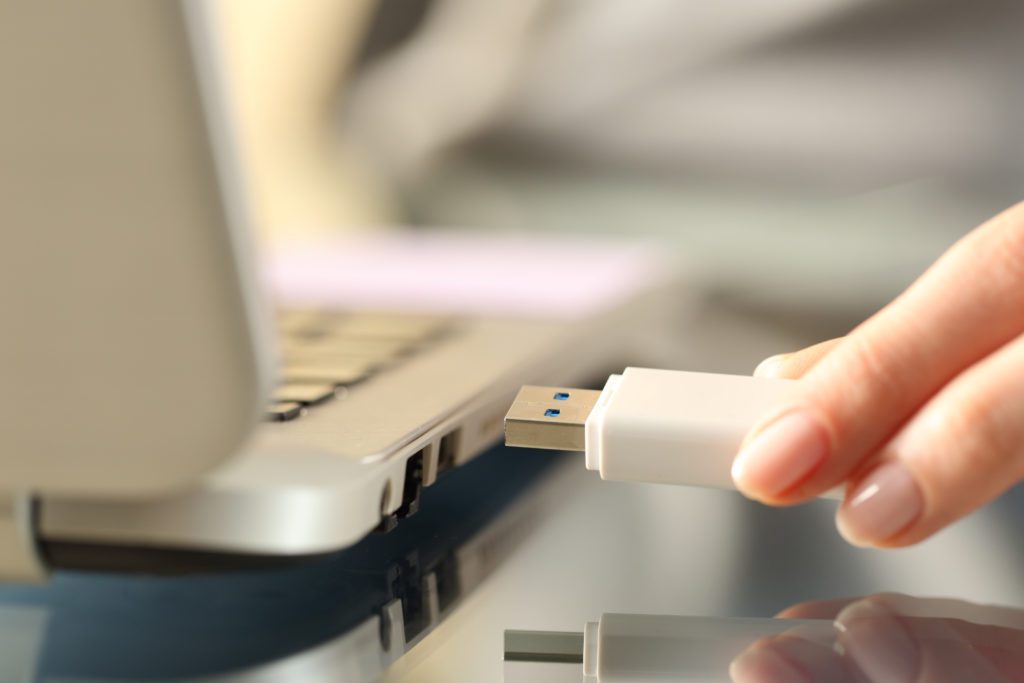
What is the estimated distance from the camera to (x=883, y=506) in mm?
283

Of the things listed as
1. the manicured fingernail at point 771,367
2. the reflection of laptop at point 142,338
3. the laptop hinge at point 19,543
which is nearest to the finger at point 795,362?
the manicured fingernail at point 771,367

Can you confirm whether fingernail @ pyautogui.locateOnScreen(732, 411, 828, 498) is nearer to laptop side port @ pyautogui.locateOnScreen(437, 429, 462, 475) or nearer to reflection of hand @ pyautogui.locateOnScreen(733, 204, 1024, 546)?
reflection of hand @ pyautogui.locateOnScreen(733, 204, 1024, 546)

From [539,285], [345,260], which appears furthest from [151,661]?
[345,260]

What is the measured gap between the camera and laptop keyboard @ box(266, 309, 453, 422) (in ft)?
1.31

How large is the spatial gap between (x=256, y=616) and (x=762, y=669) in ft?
0.45

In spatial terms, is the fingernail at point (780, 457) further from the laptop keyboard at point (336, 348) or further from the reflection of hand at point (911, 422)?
the laptop keyboard at point (336, 348)

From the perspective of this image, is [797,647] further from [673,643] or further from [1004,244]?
[1004,244]

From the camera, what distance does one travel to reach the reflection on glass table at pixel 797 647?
271 mm

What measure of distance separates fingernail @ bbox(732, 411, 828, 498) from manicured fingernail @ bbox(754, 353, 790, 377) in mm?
60

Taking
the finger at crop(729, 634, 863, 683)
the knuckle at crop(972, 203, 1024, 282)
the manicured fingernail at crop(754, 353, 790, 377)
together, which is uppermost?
the knuckle at crop(972, 203, 1024, 282)

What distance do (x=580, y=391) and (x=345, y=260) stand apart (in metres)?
0.64

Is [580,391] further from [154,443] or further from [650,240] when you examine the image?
[650,240]

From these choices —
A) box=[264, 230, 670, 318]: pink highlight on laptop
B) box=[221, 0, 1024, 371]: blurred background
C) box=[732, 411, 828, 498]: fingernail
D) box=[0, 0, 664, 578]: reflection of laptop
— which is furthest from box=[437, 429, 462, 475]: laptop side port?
box=[221, 0, 1024, 371]: blurred background

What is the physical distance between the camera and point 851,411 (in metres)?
0.29
